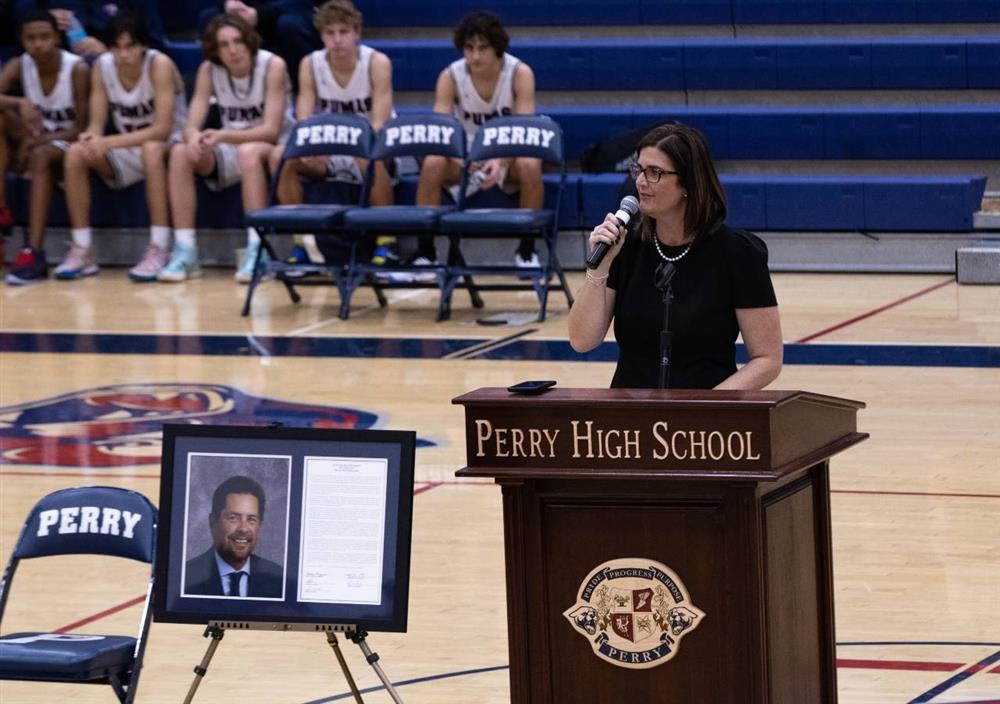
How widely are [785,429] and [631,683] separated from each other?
0.52m

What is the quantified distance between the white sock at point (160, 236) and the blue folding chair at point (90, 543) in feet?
26.7

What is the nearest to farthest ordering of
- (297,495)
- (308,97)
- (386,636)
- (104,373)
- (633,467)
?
(633,467) → (297,495) → (386,636) → (104,373) → (308,97)

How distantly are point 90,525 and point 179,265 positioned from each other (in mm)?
8241

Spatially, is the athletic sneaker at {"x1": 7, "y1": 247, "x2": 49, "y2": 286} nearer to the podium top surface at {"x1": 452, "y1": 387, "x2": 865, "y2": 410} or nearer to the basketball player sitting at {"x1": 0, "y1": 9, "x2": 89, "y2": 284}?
the basketball player sitting at {"x1": 0, "y1": 9, "x2": 89, "y2": 284}

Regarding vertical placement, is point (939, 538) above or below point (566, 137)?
below

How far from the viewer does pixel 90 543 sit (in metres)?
3.99

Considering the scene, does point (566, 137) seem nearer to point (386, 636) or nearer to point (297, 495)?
point (386, 636)

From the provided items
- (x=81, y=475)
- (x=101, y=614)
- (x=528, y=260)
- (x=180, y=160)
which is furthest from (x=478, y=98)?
(x=101, y=614)

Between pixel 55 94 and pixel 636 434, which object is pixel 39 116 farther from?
pixel 636 434

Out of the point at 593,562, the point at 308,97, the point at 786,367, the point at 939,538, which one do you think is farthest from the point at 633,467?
the point at 308,97

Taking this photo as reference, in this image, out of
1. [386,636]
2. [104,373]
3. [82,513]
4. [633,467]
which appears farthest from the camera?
[104,373]

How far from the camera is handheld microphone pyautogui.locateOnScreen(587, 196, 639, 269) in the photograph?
3.75 metres

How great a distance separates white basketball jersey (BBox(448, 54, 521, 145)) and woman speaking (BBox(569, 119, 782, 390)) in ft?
22.3

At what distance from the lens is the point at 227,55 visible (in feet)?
38.0
